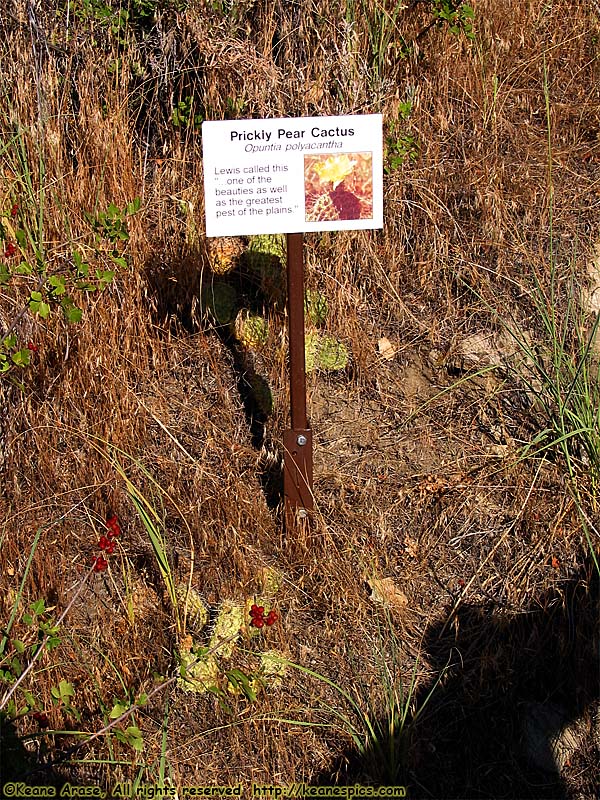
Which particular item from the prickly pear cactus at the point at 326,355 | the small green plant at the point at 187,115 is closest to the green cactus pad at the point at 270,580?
the prickly pear cactus at the point at 326,355

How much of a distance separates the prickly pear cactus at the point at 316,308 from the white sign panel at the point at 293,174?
73 cm

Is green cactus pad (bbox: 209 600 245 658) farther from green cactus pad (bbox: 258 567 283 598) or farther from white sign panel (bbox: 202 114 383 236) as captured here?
white sign panel (bbox: 202 114 383 236)

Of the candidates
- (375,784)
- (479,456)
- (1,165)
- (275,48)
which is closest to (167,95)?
(275,48)

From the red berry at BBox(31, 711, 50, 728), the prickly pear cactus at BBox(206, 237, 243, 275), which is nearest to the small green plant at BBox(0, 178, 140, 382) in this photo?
the prickly pear cactus at BBox(206, 237, 243, 275)

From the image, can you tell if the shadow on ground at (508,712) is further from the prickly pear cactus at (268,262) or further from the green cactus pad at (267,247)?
the green cactus pad at (267,247)

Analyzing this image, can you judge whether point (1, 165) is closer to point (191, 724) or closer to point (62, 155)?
point (62, 155)

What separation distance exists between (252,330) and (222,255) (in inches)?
13.2

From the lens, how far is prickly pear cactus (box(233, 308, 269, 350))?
2916 millimetres

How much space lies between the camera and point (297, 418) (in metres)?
2.35

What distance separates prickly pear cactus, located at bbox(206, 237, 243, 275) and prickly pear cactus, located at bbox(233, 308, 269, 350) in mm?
216

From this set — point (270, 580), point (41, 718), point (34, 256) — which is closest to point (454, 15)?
point (34, 256)

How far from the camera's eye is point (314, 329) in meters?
2.94

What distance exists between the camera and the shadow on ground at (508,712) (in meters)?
2.04

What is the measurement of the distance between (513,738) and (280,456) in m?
1.03
